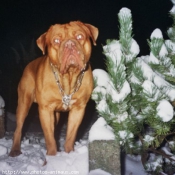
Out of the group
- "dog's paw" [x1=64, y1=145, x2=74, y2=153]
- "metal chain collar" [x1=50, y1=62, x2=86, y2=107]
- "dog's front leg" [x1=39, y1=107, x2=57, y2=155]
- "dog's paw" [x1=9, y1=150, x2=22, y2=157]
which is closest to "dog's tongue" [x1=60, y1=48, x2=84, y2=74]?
"metal chain collar" [x1=50, y1=62, x2=86, y2=107]

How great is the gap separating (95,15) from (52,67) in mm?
10209

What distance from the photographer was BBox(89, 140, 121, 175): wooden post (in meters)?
2.24

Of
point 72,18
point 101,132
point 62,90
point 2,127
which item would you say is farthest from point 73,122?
point 72,18

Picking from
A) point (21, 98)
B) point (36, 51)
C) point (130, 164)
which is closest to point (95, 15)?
point (36, 51)

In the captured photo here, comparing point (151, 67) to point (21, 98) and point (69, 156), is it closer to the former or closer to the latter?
point (69, 156)

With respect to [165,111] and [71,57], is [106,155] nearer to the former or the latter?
[165,111]

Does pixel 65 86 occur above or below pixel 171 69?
below

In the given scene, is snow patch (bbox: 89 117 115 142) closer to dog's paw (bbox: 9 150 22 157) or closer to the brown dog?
the brown dog

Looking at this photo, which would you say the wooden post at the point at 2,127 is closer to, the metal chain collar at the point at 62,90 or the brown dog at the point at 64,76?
the brown dog at the point at 64,76

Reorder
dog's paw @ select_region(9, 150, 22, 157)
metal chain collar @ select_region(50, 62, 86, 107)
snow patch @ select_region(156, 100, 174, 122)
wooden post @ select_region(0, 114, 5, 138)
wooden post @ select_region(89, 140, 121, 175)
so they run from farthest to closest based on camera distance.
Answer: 1. wooden post @ select_region(0, 114, 5, 138)
2. dog's paw @ select_region(9, 150, 22, 157)
3. metal chain collar @ select_region(50, 62, 86, 107)
4. wooden post @ select_region(89, 140, 121, 175)
5. snow patch @ select_region(156, 100, 174, 122)

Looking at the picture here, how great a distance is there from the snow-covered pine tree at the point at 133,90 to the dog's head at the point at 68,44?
0.33 metres

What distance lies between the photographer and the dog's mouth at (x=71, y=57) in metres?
2.51

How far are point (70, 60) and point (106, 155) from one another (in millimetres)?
888

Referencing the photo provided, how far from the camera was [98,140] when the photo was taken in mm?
2248
